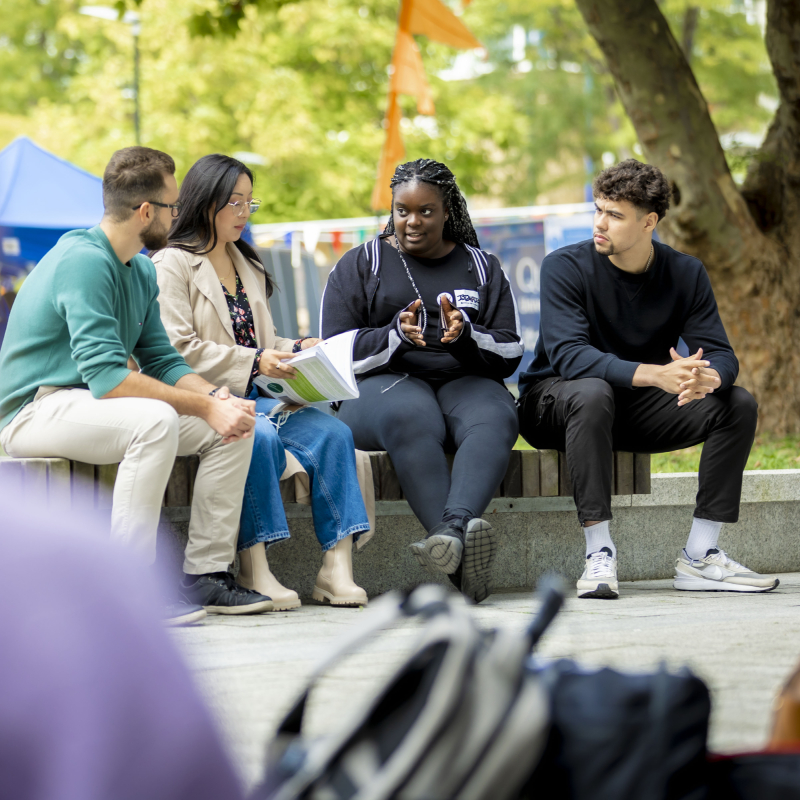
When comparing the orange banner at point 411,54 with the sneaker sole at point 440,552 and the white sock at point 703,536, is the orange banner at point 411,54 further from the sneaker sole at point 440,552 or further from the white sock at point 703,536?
the sneaker sole at point 440,552

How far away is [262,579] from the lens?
4199 mm

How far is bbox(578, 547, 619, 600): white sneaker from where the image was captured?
4.42 m

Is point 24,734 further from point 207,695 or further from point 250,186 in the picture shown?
point 250,186

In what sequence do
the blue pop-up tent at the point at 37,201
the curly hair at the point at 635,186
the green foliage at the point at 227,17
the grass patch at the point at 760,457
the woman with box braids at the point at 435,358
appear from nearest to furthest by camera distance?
the woman with box braids at the point at 435,358, the curly hair at the point at 635,186, the grass patch at the point at 760,457, the green foliage at the point at 227,17, the blue pop-up tent at the point at 37,201

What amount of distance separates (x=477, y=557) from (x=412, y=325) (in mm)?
1111

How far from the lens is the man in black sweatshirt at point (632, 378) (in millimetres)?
4555

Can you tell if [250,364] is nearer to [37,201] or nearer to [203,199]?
[203,199]

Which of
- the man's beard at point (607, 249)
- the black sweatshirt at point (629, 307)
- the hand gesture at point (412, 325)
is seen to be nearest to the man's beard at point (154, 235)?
the hand gesture at point (412, 325)

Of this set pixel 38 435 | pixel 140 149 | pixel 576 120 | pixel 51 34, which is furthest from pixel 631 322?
pixel 51 34

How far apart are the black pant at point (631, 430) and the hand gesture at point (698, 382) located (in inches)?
4.9

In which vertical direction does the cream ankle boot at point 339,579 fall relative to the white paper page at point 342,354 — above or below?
below

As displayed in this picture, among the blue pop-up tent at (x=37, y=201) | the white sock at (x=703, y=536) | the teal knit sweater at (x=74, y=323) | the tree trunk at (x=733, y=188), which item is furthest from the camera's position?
the blue pop-up tent at (x=37, y=201)

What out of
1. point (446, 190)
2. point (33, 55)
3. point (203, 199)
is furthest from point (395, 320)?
point (33, 55)

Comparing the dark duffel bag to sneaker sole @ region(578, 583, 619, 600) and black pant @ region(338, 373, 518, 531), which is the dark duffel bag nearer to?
black pant @ region(338, 373, 518, 531)
